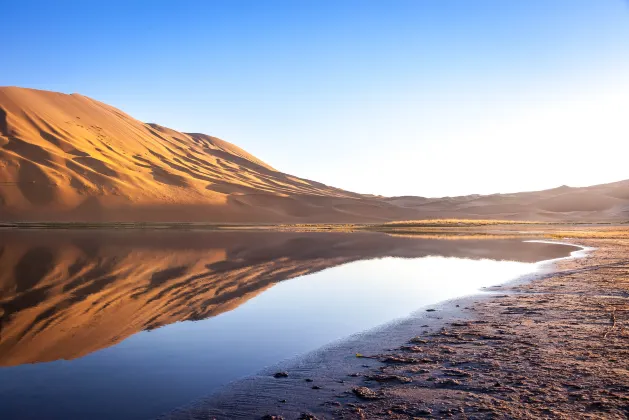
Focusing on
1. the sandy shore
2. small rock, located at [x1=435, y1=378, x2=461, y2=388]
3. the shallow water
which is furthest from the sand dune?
small rock, located at [x1=435, y1=378, x2=461, y2=388]

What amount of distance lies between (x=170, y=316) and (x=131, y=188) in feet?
308

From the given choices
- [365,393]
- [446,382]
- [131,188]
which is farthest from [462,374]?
[131,188]

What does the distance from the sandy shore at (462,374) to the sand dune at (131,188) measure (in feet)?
277

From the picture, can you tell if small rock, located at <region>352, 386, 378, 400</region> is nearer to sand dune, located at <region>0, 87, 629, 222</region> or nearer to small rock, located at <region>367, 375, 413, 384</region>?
small rock, located at <region>367, 375, 413, 384</region>

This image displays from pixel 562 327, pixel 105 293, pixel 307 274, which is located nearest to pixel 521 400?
pixel 562 327

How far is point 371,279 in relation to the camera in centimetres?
2052

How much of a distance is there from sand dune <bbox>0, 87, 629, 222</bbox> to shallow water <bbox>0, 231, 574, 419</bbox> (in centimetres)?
6799

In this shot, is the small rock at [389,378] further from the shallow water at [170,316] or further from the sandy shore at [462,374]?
the shallow water at [170,316]

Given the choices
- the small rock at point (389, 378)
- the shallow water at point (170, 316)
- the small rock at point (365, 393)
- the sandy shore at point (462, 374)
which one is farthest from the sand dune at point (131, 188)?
the small rock at point (365, 393)

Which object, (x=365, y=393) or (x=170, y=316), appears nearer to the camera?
(x=365, y=393)

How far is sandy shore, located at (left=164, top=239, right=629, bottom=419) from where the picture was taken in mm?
6359

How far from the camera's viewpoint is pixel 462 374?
7.72 meters

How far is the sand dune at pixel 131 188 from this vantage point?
3482 inches

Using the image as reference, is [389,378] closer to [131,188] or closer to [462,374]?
[462,374]
